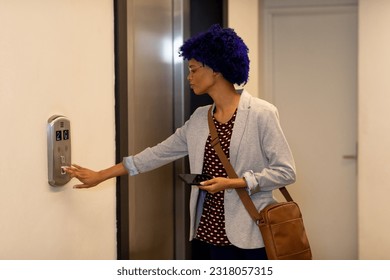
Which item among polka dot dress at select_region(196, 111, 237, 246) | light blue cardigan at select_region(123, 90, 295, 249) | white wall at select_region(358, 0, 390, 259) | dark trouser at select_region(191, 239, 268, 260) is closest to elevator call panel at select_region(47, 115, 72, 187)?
light blue cardigan at select_region(123, 90, 295, 249)

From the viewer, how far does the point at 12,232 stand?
1.60 metres

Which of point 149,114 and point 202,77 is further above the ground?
point 202,77

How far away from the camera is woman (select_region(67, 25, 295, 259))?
2172mm

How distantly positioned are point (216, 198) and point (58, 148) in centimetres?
66

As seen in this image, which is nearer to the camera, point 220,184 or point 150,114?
point 220,184

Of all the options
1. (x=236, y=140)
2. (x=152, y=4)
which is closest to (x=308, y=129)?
(x=152, y=4)

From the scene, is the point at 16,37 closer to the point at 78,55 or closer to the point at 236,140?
the point at 78,55

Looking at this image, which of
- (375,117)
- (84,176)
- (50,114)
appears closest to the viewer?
(50,114)

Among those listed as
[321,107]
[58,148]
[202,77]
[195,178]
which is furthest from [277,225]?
[321,107]

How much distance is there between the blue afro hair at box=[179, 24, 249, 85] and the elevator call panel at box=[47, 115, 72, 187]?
1.98ft

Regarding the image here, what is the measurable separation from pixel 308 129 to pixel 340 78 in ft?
1.41

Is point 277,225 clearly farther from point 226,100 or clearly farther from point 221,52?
point 221,52

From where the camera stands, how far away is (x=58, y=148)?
1.84m

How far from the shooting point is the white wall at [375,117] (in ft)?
13.8
